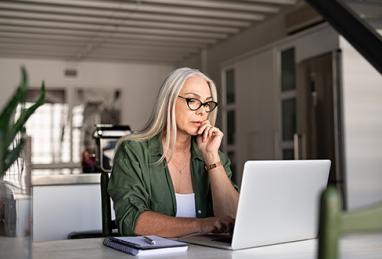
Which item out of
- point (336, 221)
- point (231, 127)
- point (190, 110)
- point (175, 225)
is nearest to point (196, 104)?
point (190, 110)

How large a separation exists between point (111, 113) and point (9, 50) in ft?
7.46

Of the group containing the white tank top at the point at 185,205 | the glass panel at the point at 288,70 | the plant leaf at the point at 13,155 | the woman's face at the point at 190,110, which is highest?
the glass panel at the point at 288,70

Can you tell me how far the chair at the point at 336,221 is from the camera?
1.90ft

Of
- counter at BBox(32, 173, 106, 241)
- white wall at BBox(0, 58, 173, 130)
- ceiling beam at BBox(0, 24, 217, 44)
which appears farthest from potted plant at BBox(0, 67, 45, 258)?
white wall at BBox(0, 58, 173, 130)

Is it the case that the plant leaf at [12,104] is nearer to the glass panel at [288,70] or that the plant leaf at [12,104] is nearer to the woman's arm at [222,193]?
the woman's arm at [222,193]

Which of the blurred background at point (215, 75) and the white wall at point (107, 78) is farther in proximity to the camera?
the white wall at point (107, 78)

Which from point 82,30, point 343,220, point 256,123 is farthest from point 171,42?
point 343,220

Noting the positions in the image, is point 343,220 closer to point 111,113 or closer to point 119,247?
point 119,247

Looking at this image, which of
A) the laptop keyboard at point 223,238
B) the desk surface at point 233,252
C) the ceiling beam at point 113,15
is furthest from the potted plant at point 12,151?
the ceiling beam at point 113,15

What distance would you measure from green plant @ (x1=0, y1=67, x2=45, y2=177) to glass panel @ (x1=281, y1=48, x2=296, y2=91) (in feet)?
15.1

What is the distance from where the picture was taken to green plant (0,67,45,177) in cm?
85

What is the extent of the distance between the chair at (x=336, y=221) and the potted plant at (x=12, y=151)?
487 millimetres

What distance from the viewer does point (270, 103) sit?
598cm

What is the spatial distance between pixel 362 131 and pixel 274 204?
3096 millimetres
